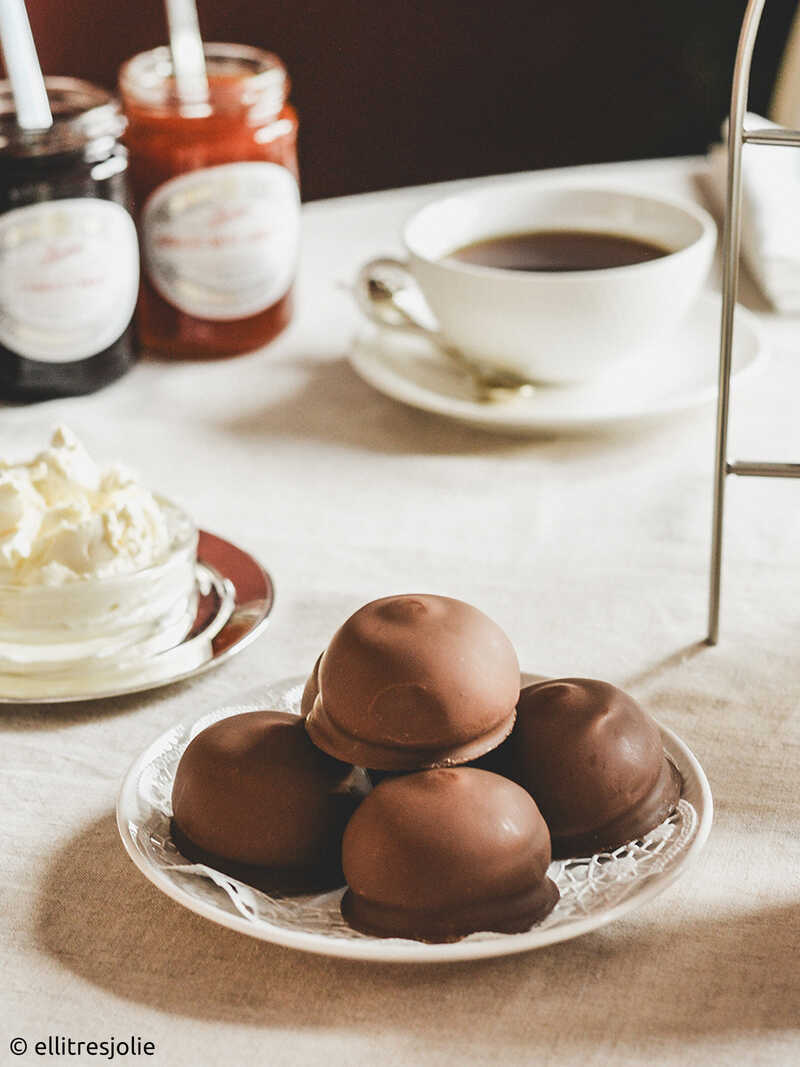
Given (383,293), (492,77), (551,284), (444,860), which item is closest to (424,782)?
(444,860)

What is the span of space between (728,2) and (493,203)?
90 cm

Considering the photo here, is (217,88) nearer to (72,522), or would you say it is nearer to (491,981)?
(72,522)

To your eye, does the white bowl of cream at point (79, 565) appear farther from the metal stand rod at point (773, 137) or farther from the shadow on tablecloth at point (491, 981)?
the metal stand rod at point (773, 137)

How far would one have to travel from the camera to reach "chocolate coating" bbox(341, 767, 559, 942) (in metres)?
0.40

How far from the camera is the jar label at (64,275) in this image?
0.81 metres

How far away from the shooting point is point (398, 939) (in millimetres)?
403

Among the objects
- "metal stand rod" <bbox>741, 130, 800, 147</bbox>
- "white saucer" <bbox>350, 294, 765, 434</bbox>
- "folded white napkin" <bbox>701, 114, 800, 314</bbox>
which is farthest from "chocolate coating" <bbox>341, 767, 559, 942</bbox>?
"folded white napkin" <bbox>701, 114, 800, 314</bbox>

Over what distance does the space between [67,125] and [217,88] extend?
0.11 meters

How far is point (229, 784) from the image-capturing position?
0.44 meters

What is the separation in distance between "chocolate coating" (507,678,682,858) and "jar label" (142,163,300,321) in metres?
0.51

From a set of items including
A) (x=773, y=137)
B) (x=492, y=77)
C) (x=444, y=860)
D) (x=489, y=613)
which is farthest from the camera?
(x=492, y=77)

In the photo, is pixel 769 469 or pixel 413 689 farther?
pixel 769 469

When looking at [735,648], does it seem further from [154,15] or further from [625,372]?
[154,15]

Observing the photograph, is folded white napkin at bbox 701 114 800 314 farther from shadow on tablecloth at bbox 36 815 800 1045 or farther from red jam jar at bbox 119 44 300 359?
shadow on tablecloth at bbox 36 815 800 1045
